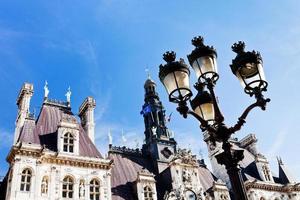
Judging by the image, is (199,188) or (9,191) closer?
(9,191)

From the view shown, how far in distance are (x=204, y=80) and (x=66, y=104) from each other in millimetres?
30438

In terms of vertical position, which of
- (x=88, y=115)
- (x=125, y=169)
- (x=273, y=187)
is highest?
(x=88, y=115)

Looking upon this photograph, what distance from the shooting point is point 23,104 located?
34.2 m

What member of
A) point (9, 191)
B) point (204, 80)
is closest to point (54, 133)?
point (9, 191)

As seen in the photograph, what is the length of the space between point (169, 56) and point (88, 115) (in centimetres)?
2932

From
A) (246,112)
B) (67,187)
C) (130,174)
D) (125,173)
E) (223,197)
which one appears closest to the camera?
(246,112)

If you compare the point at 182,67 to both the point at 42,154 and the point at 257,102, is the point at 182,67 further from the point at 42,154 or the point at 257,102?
the point at 42,154

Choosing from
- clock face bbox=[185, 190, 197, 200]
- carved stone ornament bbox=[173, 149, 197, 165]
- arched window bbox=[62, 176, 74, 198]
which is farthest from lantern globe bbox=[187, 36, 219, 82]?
carved stone ornament bbox=[173, 149, 197, 165]

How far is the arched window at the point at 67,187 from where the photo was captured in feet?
97.0

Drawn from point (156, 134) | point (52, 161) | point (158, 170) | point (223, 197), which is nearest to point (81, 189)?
point (52, 161)

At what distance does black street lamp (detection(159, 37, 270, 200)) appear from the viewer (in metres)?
9.84

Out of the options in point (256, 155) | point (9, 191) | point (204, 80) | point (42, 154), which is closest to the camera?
point (204, 80)

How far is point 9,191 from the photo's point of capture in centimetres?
2761

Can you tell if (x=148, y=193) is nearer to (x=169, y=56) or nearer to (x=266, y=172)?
(x=266, y=172)
